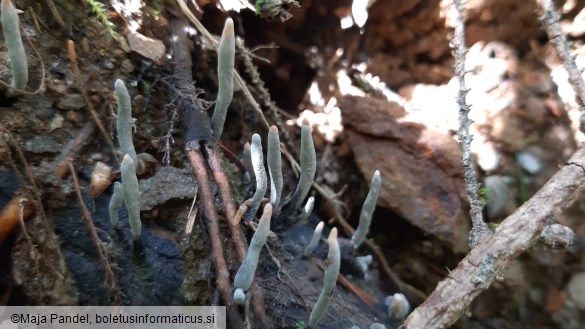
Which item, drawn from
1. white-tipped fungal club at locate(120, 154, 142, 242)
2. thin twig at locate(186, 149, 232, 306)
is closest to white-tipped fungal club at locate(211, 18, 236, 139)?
thin twig at locate(186, 149, 232, 306)

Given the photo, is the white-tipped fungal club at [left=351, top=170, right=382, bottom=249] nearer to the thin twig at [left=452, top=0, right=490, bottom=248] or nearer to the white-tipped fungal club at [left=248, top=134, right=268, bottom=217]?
the thin twig at [left=452, top=0, right=490, bottom=248]

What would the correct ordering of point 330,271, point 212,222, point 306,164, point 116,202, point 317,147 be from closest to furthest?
point 330,271 → point 116,202 → point 212,222 → point 306,164 → point 317,147

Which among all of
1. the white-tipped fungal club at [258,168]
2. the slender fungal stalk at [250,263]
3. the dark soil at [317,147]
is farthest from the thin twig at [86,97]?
the slender fungal stalk at [250,263]

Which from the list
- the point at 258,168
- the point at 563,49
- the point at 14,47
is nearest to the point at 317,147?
the point at 258,168

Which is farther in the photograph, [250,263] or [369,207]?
[369,207]

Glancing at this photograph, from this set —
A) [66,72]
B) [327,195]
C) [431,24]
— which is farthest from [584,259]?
[66,72]

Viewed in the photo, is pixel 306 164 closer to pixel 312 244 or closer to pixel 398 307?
pixel 312 244

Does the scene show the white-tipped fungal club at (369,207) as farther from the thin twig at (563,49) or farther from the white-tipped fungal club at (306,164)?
the thin twig at (563,49)
